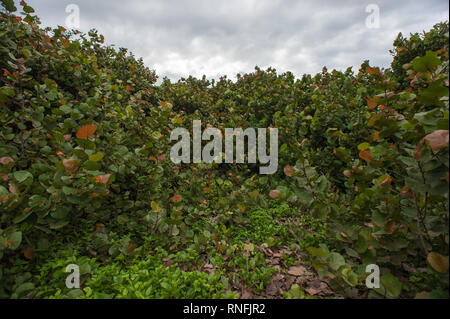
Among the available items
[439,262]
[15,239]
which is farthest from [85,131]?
[439,262]

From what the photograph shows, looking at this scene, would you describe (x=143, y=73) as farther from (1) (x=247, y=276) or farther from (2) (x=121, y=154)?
(1) (x=247, y=276)

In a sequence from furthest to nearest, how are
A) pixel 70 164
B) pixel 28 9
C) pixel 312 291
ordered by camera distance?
pixel 28 9 → pixel 312 291 → pixel 70 164

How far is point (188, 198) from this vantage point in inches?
110

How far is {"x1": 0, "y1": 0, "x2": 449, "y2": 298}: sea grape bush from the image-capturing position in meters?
1.32

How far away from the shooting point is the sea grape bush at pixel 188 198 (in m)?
1.32

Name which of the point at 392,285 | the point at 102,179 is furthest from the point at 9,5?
the point at 392,285

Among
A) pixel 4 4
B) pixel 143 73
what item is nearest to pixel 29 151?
pixel 4 4

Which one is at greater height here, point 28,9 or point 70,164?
point 28,9

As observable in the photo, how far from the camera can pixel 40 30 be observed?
9.10 feet

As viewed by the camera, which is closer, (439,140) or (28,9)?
(439,140)

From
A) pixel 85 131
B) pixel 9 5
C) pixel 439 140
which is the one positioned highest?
pixel 9 5

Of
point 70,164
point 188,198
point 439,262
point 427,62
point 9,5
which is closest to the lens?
point 439,262

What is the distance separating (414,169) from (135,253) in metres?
2.11

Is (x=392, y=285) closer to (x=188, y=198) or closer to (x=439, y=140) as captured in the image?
(x=439, y=140)
